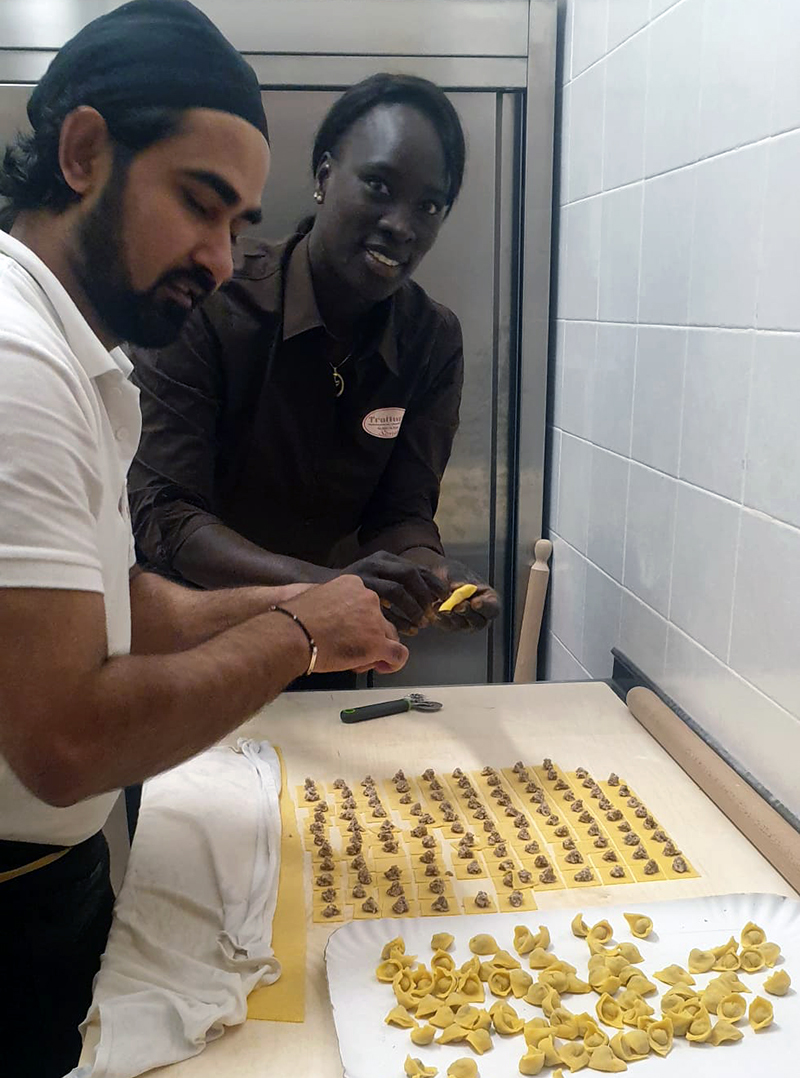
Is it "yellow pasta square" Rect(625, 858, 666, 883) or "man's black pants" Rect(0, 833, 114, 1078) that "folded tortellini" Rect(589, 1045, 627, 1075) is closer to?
"yellow pasta square" Rect(625, 858, 666, 883)

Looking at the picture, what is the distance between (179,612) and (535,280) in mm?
1047

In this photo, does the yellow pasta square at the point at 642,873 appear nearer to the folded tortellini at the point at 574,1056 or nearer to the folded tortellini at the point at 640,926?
the folded tortellini at the point at 640,926

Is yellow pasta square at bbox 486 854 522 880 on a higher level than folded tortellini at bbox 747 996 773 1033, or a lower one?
lower

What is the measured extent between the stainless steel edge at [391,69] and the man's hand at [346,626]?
1.09 m

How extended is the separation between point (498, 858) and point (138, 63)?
2.70 ft

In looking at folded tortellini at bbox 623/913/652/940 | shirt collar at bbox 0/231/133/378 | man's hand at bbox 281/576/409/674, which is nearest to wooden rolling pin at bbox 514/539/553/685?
man's hand at bbox 281/576/409/674

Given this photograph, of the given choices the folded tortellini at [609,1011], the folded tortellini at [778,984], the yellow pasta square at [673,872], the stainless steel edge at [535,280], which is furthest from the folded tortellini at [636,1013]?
the stainless steel edge at [535,280]

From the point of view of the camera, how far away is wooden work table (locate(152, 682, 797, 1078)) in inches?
31.9

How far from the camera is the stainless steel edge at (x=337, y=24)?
1.62 m

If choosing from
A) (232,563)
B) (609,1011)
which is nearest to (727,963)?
(609,1011)

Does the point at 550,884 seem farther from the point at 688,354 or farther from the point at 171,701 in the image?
the point at 688,354

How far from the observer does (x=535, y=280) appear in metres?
1.80

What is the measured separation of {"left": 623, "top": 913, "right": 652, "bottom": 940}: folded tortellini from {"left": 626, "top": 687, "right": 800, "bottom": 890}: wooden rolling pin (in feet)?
0.55

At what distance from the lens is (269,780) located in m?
1.11
